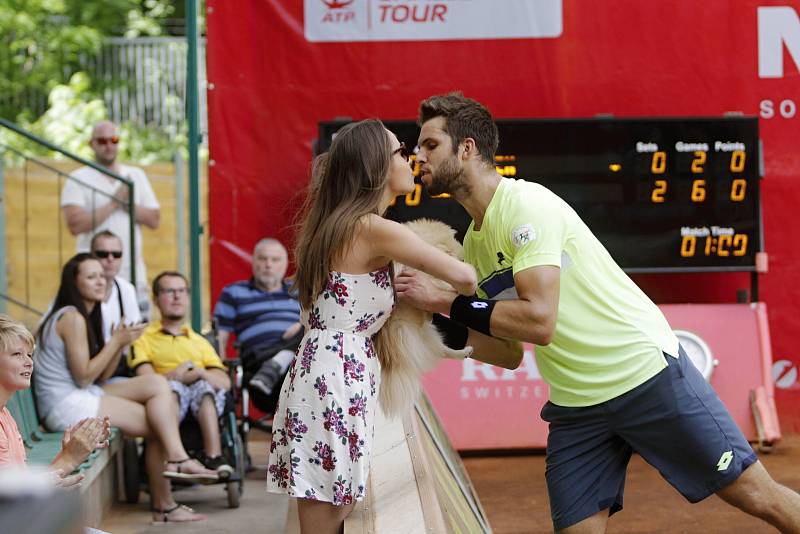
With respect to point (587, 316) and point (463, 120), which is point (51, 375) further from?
point (587, 316)

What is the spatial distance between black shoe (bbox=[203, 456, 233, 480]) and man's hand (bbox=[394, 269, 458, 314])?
304 centimetres

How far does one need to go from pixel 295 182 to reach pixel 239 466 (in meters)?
2.98

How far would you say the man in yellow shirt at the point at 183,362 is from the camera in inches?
266

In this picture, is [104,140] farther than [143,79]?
No

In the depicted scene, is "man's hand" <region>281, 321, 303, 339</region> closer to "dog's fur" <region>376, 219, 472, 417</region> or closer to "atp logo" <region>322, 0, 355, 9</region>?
"atp logo" <region>322, 0, 355, 9</region>

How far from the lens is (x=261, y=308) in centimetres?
821

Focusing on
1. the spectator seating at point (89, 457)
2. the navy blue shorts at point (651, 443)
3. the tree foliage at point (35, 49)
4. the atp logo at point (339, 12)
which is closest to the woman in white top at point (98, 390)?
the spectator seating at point (89, 457)

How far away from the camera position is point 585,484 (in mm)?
4066

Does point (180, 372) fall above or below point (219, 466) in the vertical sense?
above

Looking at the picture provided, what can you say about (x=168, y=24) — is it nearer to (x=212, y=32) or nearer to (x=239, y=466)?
(x=212, y=32)

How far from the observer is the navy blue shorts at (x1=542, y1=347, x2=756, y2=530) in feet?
12.9

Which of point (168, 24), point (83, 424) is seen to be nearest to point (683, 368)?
point (83, 424)

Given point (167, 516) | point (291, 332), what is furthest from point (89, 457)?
point (291, 332)

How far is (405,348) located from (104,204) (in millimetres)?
5828
